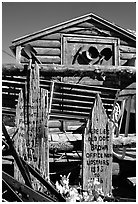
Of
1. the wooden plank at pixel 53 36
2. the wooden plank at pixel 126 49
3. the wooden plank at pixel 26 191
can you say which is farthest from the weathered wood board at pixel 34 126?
the wooden plank at pixel 126 49

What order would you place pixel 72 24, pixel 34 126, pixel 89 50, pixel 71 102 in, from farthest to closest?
pixel 89 50, pixel 72 24, pixel 71 102, pixel 34 126

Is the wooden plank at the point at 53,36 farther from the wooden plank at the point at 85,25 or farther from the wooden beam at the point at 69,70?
the wooden beam at the point at 69,70

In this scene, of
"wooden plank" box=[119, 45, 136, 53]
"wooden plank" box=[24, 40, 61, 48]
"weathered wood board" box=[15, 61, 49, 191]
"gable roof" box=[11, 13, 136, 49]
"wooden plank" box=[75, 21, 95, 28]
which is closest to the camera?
"weathered wood board" box=[15, 61, 49, 191]

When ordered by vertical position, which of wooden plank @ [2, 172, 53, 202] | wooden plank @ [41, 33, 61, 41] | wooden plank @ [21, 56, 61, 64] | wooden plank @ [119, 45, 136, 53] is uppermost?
wooden plank @ [41, 33, 61, 41]

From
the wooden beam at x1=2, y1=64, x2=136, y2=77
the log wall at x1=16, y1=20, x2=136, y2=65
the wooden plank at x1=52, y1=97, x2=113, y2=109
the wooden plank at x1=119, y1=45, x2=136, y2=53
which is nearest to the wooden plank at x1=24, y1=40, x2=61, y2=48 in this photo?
the log wall at x1=16, y1=20, x2=136, y2=65

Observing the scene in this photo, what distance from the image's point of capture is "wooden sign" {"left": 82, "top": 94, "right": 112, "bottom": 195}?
8.55ft

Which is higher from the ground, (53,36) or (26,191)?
(53,36)

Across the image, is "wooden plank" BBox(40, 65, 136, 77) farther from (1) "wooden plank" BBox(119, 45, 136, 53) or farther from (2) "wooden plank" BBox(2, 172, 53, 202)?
(1) "wooden plank" BBox(119, 45, 136, 53)

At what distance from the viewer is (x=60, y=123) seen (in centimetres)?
911

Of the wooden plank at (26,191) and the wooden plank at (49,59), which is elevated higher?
the wooden plank at (49,59)

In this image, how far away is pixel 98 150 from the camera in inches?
104

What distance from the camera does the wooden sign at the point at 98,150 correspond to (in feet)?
8.55

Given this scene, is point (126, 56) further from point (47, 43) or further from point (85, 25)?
point (47, 43)

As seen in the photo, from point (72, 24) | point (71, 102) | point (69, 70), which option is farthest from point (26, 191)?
point (72, 24)
